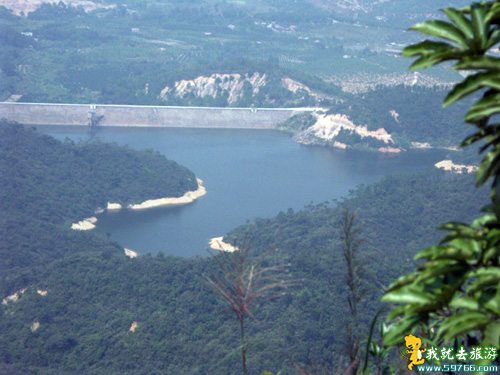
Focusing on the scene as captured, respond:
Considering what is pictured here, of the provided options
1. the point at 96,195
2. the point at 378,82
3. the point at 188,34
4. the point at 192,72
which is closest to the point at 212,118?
the point at 192,72

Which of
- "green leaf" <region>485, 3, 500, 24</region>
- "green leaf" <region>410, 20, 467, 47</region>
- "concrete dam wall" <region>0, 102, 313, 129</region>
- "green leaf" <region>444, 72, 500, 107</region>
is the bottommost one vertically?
"concrete dam wall" <region>0, 102, 313, 129</region>

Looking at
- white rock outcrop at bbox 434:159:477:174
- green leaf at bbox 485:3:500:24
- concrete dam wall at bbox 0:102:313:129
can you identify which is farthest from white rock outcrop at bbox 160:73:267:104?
green leaf at bbox 485:3:500:24

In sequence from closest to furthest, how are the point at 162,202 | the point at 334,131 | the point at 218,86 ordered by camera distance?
the point at 162,202
the point at 334,131
the point at 218,86

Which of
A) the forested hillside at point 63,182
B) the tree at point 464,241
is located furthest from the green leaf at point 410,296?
the forested hillside at point 63,182

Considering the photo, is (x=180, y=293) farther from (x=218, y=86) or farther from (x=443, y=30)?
(x=218, y=86)

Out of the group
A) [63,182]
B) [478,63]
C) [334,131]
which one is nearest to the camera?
[478,63]

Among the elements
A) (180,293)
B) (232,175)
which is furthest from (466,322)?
(232,175)

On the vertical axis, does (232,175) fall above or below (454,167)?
below

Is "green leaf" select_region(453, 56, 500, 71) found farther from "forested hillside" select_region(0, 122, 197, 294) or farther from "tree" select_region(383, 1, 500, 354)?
"forested hillside" select_region(0, 122, 197, 294)
